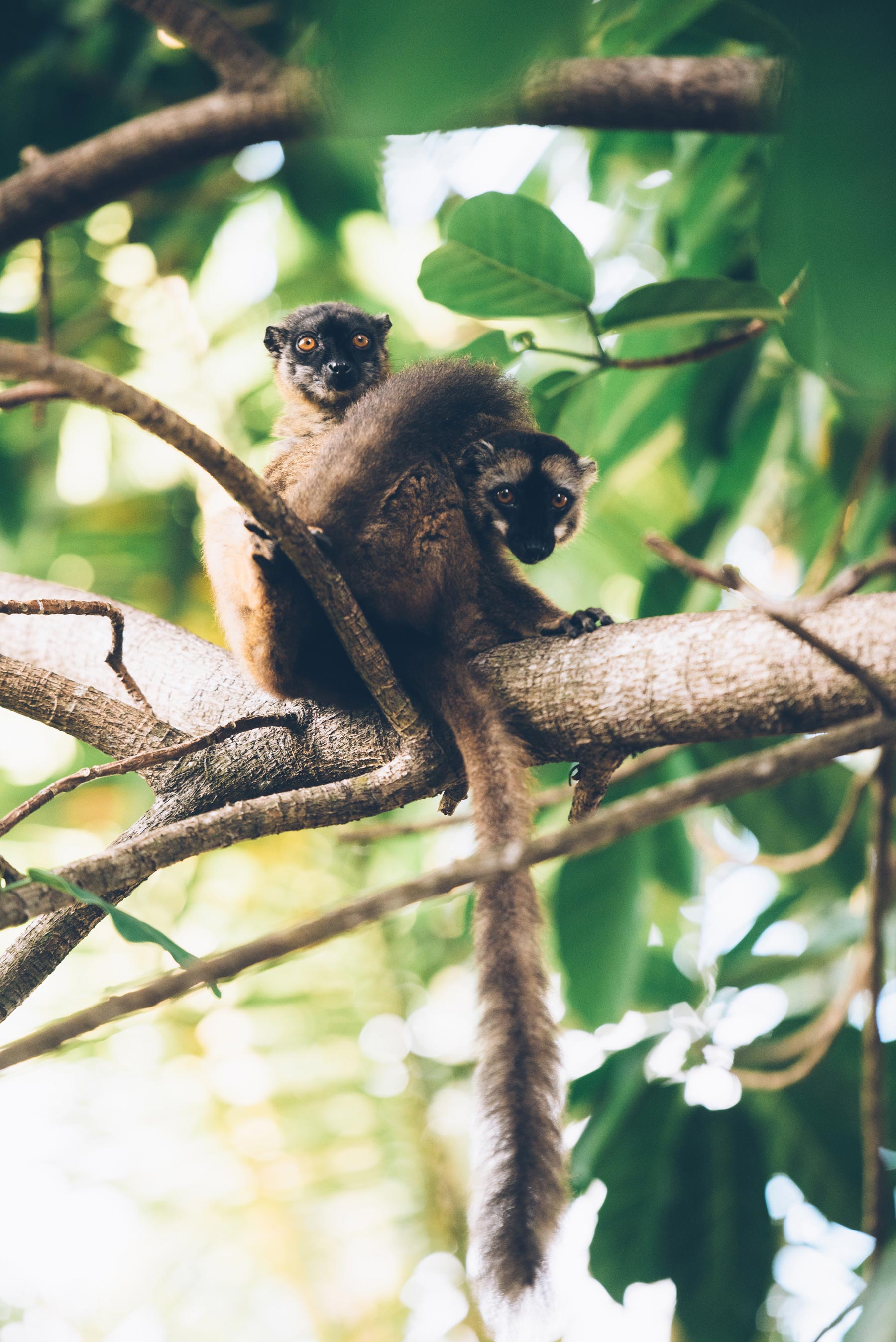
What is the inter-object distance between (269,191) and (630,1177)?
4.74 meters

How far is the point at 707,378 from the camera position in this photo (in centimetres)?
387

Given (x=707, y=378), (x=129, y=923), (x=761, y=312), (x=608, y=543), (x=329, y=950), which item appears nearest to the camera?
(x=129, y=923)

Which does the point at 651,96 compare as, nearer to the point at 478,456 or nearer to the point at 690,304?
the point at 690,304

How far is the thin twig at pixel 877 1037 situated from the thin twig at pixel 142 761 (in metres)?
1.49

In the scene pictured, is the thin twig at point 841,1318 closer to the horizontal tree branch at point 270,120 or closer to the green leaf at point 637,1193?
the green leaf at point 637,1193

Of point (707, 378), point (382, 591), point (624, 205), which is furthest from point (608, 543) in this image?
point (382, 591)

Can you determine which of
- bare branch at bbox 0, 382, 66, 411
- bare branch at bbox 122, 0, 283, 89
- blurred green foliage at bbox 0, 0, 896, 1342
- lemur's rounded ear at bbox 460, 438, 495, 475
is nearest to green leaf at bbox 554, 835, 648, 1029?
blurred green foliage at bbox 0, 0, 896, 1342

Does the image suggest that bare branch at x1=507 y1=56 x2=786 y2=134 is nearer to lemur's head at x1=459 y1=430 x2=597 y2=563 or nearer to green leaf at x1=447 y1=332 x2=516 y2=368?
green leaf at x1=447 y1=332 x2=516 y2=368

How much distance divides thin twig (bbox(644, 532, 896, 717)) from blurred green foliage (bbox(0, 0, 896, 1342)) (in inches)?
15.6

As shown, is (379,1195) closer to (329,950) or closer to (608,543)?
(329,950)

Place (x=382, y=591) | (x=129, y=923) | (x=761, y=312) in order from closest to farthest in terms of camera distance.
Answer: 1. (x=129, y=923)
2. (x=761, y=312)
3. (x=382, y=591)

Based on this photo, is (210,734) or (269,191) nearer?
(210,734)

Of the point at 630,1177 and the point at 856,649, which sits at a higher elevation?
the point at 856,649

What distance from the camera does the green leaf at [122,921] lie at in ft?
5.35
